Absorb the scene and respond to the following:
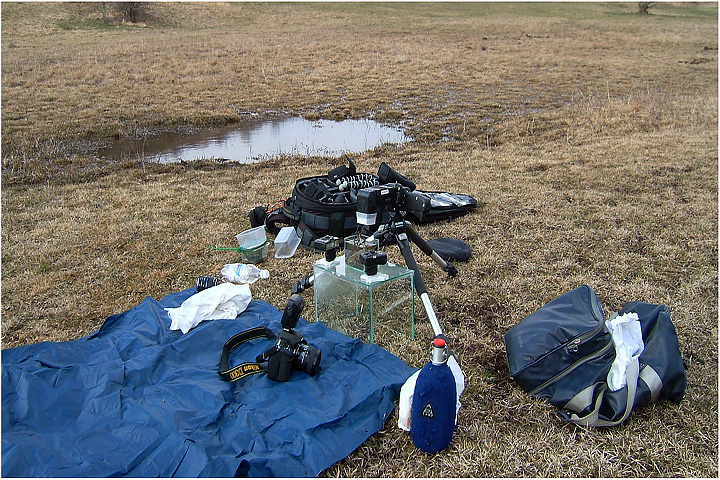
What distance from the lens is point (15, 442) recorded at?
2295 mm

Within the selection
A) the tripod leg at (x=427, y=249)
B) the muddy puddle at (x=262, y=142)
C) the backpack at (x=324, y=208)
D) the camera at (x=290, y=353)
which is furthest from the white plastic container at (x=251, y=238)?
the muddy puddle at (x=262, y=142)

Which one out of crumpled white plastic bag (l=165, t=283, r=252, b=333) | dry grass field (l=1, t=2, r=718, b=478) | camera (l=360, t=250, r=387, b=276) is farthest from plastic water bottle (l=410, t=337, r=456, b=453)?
crumpled white plastic bag (l=165, t=283, r=252, b=333)

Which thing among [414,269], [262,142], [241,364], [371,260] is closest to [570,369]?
[414,269]

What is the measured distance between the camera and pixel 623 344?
271 cm

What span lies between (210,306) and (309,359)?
1011mm

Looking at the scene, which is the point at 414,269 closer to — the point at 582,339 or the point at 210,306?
the point at 582,339

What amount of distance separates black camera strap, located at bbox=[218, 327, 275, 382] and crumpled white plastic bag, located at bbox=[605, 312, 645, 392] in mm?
1919

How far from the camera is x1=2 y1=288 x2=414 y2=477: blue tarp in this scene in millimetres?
2340

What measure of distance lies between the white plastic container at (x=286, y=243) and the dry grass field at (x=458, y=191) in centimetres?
13

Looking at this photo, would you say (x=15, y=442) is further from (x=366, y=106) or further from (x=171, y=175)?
(x=366, y=106)

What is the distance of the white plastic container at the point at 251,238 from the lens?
4.82 metres

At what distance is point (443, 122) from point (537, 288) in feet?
23.5

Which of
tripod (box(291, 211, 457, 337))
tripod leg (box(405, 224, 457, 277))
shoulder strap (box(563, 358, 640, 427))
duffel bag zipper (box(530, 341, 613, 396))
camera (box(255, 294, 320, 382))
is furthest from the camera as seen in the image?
tripod leg (box(405, 224, 457, 277))

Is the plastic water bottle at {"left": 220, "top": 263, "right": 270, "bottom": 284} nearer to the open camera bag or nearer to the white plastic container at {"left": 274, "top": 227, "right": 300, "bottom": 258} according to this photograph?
the white plastic container at {"left": 274, "top": 227, "right": 300, "bottom": 258}
